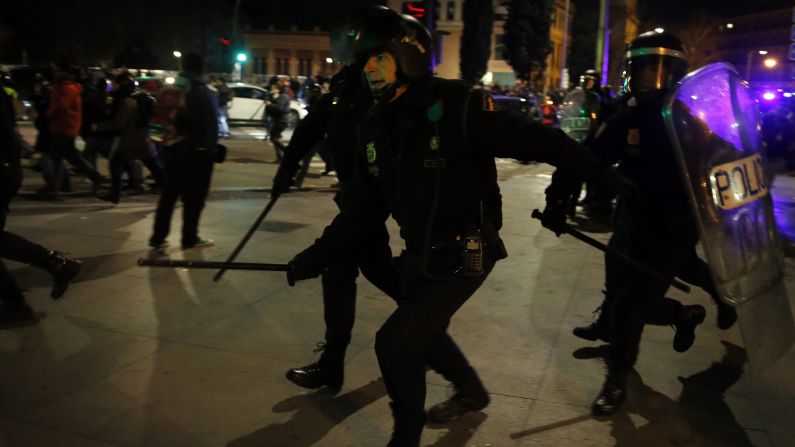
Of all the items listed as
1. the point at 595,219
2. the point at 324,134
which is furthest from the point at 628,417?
the point at 595,219

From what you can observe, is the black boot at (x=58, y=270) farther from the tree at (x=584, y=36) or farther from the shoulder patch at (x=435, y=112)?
the tree at (x=584, y=36)

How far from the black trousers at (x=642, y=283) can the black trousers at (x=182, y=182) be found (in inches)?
160

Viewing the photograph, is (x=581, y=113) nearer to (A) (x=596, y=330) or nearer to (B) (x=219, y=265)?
(A) (x=596, y=330)

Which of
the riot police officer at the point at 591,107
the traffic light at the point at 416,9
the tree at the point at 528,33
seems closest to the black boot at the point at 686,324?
the riot police officer at the point at 591,107

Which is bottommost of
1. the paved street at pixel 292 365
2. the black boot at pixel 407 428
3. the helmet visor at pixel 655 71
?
the paved street at pixel 292 365

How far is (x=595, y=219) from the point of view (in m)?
9.79

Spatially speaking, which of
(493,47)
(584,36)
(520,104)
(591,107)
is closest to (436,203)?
(591,107)

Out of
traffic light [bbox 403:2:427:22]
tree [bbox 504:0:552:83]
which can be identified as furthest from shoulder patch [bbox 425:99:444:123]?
tree [bbox 504:0:552:83]

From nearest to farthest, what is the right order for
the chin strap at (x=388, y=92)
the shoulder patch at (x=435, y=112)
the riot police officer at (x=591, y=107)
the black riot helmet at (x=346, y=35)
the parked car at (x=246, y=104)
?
the shoulder patch at (x=435, y=112)
the chin strap at (x=388, y=92)
the black riot helmet at (x=346, y=35)
the riot police officer at (x=591, y=107)
the parked car at (x=246, y=104)

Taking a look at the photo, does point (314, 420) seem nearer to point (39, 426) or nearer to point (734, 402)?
point (39, 426)

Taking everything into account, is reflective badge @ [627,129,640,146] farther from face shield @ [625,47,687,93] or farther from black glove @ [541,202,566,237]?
black glove @ [541,202,566,237]

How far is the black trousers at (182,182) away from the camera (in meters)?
6.59

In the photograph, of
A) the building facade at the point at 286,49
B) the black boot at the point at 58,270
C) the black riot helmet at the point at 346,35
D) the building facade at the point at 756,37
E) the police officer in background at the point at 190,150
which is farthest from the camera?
the building facade at the point at 756,37

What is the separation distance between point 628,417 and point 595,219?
6.33 m
